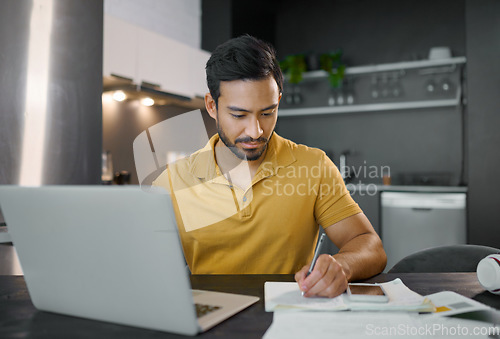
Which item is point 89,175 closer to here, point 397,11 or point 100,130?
point 100,130

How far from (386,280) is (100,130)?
152 centimetres

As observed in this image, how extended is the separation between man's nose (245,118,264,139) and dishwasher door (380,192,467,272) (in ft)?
8.63

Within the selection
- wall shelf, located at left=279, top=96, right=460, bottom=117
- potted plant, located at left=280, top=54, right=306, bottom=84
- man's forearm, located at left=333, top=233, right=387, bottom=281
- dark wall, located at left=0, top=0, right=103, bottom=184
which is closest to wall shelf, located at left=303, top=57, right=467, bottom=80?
potted plant, located at left=280, top=54, right=306, bottom=84

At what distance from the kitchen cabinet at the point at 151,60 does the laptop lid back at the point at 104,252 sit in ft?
7.22

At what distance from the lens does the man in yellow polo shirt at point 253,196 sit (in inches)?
55.7

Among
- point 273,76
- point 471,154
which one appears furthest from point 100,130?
point 471,154

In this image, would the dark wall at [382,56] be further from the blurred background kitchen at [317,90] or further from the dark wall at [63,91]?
the dark wall at [63,91]

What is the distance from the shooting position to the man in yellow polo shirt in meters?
1.41

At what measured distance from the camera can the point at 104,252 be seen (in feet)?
2.27

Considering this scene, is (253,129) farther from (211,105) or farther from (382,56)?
(382,56)

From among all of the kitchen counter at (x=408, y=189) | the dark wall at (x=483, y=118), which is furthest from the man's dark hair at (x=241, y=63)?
the dark wall at (x=483, y=118)

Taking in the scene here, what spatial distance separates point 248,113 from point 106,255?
82 centimetres

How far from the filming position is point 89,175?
1.99 m

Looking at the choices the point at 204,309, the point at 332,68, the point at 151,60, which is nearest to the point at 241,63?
the point at 204,309
